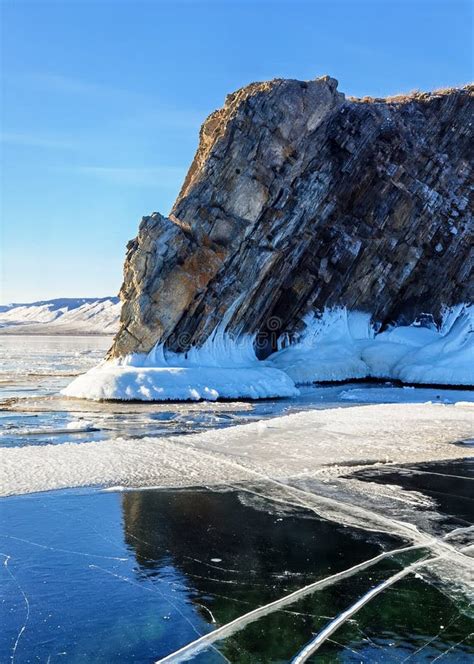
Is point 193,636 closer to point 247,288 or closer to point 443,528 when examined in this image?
point 443,528

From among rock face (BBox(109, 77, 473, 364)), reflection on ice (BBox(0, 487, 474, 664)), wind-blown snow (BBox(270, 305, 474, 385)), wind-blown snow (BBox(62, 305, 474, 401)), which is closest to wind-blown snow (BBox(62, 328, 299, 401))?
wind-blown snow (BBox(62, 305, 474, 401))

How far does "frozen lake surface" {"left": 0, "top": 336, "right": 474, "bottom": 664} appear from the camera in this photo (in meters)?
5.87

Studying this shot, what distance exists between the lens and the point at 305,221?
124ft

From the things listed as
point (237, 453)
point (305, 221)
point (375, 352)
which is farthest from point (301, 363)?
point (237, 453)

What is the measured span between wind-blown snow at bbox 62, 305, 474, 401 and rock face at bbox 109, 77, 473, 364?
888 millimetres

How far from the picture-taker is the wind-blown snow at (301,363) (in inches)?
1144

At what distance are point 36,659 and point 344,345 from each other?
36.3 m

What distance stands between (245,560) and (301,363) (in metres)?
29.6

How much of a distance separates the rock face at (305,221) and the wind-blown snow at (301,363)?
89 centimetres

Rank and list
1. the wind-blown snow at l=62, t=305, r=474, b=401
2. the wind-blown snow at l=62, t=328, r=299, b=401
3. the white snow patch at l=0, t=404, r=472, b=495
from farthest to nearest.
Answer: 1. the wind-blown snow at l=62, t=305, r=474, b=401
2. the wind-blown snow at l=62, t=328, r=299, b=401
3. the white snow patch at l=0, t=404, r=472, b=495

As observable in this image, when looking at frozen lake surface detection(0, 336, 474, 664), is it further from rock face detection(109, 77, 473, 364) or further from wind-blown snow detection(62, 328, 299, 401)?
rock face detection(109, 77, 473, 364)

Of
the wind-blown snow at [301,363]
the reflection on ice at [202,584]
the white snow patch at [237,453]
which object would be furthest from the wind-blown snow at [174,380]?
the reflection on ice at [202,584]

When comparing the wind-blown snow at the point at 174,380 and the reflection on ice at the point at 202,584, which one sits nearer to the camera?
the reflection on ice at the point at 202,584

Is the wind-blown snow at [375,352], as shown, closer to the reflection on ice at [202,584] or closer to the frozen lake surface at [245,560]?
the frozen lake surface at [245,560]
